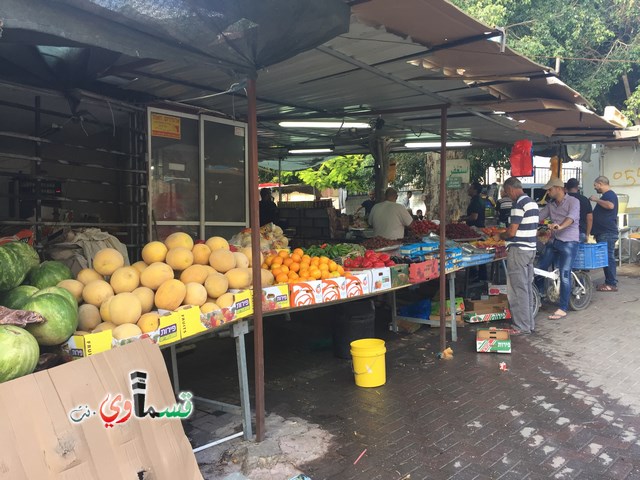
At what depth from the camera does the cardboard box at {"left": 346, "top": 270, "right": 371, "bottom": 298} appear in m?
5.20

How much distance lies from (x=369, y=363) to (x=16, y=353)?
3448mm

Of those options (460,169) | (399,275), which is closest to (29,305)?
(399,275)

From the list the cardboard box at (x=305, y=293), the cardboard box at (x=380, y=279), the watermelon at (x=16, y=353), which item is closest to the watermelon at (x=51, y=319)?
the watermelon at (x=16, y=353)

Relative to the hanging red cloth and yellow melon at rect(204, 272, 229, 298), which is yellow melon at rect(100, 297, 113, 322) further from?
the hanging red cloth

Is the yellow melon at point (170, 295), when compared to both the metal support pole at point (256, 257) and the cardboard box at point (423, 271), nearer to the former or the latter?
the metal support pole at point (256, 257)

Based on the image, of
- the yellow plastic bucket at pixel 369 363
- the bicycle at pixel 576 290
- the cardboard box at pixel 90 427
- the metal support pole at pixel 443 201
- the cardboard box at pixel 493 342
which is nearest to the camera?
the cardboard box at pixel 90 427

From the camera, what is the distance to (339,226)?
33.7ft

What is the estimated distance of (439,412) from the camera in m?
4.59

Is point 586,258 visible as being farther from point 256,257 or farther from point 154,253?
point 154,253

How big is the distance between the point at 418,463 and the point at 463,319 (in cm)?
449

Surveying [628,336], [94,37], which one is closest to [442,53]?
[94,37]

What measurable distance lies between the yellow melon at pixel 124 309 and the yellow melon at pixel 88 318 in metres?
0.13

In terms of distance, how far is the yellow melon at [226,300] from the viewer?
376 centimetres

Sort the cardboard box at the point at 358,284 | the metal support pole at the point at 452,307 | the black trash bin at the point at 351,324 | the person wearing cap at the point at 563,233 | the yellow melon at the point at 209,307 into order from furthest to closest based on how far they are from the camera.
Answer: the person wearing cap at the point at 563,233 → the metal support pole at the point at 452,307 → the black trash bin at the point at 351,324 → the cardboard box at the point at 358,284 → the yellow melon at the point at 209,307
